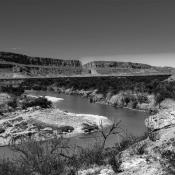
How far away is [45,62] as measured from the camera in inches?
5748

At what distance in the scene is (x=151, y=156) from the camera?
299 inches

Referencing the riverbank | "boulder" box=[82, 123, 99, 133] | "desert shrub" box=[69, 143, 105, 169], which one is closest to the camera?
"desert shrub" box=[69, 143, 105, 169]

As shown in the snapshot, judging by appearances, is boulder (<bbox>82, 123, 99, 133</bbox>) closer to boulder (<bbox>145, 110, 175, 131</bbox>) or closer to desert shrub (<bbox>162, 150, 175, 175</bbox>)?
boulder (<bbox>145, 110, 175, 131</bbox>)

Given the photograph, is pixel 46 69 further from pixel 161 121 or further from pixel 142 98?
pixel 161 121

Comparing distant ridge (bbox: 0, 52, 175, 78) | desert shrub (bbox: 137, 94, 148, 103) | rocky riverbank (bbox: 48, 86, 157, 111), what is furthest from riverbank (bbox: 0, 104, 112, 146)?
distant ridge (bbox: 0, 52, 175, 78)

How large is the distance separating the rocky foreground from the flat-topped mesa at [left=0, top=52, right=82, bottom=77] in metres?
97.2

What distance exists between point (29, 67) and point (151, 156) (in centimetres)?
11516

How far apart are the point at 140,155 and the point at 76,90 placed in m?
58.1

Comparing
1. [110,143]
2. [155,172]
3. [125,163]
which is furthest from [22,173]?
[110,143]

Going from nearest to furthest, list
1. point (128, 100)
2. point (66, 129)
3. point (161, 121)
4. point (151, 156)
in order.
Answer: point (151, 156) → point (161, 121) → point (66, 129) → point (128, 100)

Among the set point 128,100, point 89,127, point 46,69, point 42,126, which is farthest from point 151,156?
point 46,69

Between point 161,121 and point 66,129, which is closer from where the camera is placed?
point 161,121

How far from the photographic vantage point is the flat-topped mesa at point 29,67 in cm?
11088

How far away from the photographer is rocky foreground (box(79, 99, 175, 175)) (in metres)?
6.91
